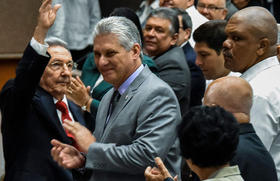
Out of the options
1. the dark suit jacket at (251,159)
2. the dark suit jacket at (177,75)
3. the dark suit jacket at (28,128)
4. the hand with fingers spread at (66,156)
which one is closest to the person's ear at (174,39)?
the dark suit jacket at (177,75)

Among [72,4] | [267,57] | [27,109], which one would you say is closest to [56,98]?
[27,109]

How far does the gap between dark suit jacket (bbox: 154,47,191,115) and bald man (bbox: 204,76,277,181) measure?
1.81m

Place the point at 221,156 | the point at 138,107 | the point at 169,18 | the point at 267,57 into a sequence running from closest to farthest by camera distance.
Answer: the point at 221,156
the point at 138,107
the point at 267,57
the point at 169,18

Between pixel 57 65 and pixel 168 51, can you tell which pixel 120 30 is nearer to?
Answer: pixel 57 65

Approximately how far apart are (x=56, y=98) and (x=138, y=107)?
927 millimetres

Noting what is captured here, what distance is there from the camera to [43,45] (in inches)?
147

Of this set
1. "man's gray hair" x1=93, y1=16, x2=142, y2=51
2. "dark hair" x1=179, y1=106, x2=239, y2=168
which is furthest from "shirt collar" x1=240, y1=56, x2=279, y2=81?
"dark hair" x1=179, y1=106, x2=239, y2=168

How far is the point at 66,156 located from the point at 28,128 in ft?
1.55

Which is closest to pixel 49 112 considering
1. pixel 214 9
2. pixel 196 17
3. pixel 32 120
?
pixel 32 120

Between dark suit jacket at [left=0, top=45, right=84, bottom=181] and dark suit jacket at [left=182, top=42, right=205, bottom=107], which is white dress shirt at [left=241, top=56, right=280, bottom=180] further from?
dark suit jacket at [left=182, top=42, right=205, bottom=107]

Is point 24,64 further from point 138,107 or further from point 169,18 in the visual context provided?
point 169,18

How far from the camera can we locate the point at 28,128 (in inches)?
152

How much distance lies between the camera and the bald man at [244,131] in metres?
2.96

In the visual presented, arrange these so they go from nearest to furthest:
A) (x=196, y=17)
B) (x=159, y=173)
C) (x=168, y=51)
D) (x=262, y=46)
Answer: (x=159, y=173), (x=262, y=46), (x=168, y=51), (x=196, y=17)
